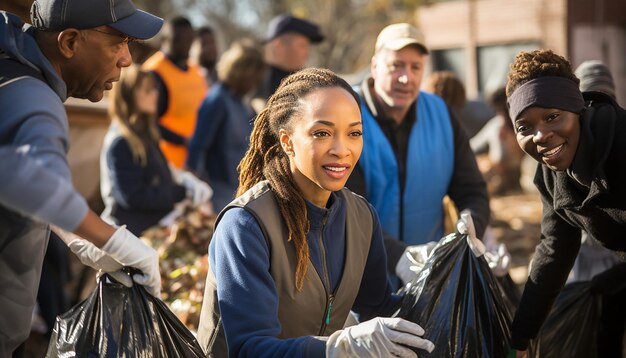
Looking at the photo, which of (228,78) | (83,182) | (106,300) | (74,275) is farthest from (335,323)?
(74,275)

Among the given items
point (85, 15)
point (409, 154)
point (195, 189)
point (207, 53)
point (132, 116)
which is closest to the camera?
point (85, 15)

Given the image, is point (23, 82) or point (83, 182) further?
point (83, 182)

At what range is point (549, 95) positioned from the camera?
2.71 metres

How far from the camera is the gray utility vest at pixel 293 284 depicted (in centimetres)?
257

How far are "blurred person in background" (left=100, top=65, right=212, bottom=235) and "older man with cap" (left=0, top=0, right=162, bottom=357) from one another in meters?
2.27

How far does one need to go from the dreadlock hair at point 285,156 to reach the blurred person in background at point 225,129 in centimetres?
298

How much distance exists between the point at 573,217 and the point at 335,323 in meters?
0.91

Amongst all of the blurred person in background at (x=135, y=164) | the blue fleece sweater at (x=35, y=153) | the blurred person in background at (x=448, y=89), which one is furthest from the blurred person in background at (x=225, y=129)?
the blue fleece sweater at (x=35, y=153)

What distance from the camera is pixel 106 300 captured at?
A: 2.61 metres

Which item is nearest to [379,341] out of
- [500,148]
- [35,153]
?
[35,153]

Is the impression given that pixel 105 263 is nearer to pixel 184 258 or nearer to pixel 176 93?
pixel 184 258

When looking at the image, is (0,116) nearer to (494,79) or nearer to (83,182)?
(83,182)

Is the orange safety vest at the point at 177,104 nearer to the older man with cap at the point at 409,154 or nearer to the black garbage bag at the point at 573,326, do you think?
the older man with cap at the point at 409,154

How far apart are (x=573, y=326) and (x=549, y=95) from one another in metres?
1.21
